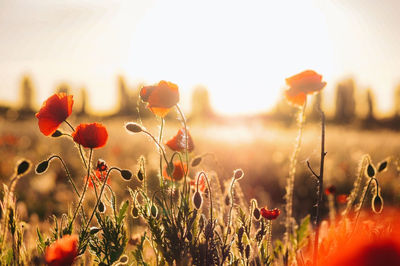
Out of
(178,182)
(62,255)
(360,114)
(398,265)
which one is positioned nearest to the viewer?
(398,265)

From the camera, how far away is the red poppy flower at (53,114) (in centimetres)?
141

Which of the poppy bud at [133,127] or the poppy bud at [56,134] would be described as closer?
the poppy bud at [133,127]

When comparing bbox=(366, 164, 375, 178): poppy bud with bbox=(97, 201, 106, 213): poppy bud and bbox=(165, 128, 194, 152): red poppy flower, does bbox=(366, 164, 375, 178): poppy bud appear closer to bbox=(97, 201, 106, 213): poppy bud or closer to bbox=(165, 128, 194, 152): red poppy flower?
bbox=(165, 128, 194, 152): red poppy flower

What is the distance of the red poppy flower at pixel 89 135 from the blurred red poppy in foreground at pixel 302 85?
2.15 feet

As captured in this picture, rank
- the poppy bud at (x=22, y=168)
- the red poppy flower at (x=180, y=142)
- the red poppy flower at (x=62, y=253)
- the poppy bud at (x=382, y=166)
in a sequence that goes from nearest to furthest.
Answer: the red poppy flower at (x=62, y=253) → the poppy bud at (x=22, y=168) → the red poppy flower at (x=180, y=142) → the poppy bud at (x=382, y=166)

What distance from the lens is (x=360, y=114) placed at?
46.1 meters

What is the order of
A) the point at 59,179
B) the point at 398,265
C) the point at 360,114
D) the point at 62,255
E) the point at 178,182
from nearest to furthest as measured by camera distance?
the point at 398,265 → the point at 62,255 → the point at 178,182 → the point at 59,179 → the point at 360,114

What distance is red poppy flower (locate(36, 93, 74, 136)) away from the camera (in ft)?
4.62

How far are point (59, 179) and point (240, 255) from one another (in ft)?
16.1

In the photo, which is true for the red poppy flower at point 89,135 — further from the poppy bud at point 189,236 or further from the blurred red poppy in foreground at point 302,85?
the blurred red poppy in foreground at point 302,85

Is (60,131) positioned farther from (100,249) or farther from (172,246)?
(172,246)

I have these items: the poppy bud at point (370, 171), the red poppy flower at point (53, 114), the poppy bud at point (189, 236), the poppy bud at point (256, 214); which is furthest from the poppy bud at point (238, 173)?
the red poppy flower at point (53, 114)

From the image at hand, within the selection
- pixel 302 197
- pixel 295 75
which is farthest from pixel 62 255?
pixel 302 197

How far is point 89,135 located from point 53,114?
0.58ft
